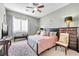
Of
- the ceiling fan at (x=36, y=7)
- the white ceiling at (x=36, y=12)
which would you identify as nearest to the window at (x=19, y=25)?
the white ceiling at (x=36, y=12)


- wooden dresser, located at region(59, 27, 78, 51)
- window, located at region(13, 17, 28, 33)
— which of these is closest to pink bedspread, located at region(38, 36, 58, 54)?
wooden dresser, located at region(59, 27, 78, 51)

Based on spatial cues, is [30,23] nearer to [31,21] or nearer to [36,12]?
[31,21]

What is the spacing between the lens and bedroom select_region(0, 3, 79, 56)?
176 cm

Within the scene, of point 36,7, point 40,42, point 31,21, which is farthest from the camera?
point 40,42

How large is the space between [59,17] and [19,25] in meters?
0.98

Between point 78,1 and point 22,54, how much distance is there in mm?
1723

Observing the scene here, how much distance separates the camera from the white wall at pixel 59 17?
1.90m

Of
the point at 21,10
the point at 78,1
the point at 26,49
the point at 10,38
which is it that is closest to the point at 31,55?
the point at 26,49

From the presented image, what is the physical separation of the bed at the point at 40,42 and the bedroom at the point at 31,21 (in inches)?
2.2

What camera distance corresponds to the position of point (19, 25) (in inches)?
72.9

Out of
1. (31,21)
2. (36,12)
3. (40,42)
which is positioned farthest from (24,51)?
(36,12)

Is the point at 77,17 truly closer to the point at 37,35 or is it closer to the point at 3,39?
the point at 37,35

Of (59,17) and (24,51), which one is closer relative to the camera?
(24,51)

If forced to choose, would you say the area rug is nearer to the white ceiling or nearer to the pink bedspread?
the pink bedspread
